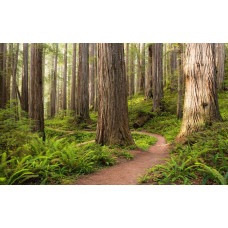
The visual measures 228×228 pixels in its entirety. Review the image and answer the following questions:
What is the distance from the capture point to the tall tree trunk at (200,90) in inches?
185

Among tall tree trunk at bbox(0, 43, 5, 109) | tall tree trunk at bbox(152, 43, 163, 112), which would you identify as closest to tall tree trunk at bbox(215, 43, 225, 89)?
tall tree trunk at bbox(152, 43, 163, 112)

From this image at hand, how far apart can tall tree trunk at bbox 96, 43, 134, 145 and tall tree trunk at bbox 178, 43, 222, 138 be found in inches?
82.1

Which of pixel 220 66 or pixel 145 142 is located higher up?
pixel 220 66

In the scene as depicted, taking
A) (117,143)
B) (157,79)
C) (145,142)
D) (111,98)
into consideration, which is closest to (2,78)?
(111,98)

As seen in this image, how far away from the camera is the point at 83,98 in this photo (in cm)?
1206

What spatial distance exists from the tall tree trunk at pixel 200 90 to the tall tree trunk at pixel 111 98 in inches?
82.1

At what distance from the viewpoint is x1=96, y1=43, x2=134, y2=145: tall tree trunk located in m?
4.85

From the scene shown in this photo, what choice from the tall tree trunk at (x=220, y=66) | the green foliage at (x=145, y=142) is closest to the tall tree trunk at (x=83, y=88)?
the green foliage at (x=145, y=142)

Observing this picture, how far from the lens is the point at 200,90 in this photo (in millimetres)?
4820

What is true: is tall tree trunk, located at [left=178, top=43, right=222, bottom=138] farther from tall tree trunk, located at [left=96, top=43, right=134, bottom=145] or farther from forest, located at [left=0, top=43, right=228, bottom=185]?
tall tree trunk, located at [left=96, top=43, right=134, bottom=145]

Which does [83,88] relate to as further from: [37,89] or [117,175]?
[117,175]

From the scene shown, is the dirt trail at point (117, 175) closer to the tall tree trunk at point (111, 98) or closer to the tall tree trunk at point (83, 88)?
the tall tree trunk at point (111, 98)

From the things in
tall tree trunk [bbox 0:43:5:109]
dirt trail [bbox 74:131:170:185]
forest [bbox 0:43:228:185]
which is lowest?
dirt trail [bbox 74:131:170:185]

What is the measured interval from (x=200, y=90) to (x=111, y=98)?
275 centimetres
